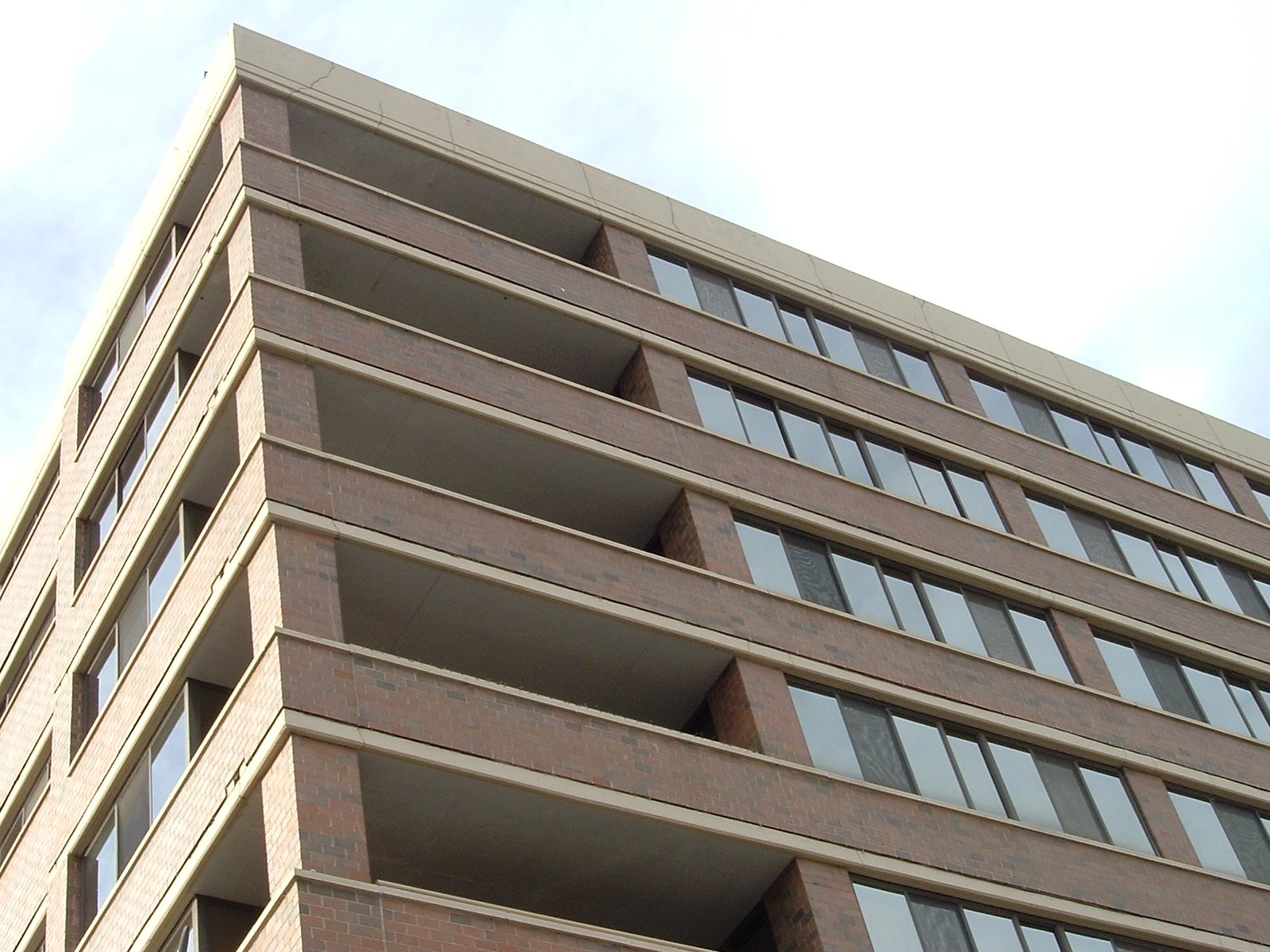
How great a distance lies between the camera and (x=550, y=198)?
26.7 m

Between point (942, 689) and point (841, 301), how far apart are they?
347 inches

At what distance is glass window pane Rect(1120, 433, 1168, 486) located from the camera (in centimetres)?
3127

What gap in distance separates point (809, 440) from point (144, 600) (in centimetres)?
992

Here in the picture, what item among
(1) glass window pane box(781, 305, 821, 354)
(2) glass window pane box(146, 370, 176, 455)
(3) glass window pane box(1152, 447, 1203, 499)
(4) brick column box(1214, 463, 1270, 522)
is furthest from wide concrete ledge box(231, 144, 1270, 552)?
(2) glass window pane box(146, 370, 176, 455)

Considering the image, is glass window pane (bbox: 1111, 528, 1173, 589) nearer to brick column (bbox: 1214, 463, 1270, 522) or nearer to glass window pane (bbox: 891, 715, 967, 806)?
brick column (bbox: 1214, 463, 1270, 522)

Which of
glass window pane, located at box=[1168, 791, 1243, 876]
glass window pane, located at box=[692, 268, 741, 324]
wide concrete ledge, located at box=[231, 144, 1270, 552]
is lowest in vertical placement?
glass window pane, located at box=[1168, 791, 1243, 876]

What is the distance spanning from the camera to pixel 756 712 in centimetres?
2005

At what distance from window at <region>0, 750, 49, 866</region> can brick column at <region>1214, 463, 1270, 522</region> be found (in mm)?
21584

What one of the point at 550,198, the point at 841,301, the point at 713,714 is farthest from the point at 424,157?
the point at 713,714

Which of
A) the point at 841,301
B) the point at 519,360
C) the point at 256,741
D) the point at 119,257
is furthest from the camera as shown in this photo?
the point at 841,301

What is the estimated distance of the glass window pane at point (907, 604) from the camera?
23391 millimetres

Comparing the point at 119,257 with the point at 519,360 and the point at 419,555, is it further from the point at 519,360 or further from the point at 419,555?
the point at 419,555

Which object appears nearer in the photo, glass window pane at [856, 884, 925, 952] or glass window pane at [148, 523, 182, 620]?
glass window pane at [856, 884, 925, 952]

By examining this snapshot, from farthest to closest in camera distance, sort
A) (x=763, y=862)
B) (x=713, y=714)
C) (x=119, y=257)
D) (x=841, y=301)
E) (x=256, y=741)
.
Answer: (x=841, y=301) < (x=119, y=257) < (x=713, y=714) < (x=763, y=862) < (x=256, y=741)
